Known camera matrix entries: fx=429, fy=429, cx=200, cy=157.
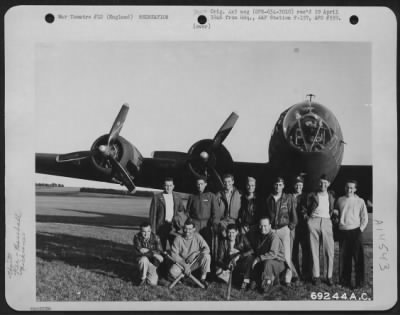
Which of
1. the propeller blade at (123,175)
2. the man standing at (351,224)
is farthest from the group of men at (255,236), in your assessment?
the propeller blade at (123,175)

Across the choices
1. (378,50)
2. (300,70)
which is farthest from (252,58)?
(378,50)

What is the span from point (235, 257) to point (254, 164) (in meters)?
0.97

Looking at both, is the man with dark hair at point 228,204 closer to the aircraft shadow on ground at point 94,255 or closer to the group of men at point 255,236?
the group of men at point 255,236

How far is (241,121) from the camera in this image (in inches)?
171

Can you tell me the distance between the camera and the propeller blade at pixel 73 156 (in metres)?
4.31

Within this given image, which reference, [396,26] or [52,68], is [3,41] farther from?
[396,26]

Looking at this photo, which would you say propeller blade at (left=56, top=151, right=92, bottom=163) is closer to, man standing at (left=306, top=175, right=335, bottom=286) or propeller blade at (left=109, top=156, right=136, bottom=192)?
propeller blade at (left=109, top=156, right=136, bottom=192)

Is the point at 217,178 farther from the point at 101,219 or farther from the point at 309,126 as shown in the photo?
the point at 101,219

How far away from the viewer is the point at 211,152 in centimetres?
427

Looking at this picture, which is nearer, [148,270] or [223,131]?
[148,270]

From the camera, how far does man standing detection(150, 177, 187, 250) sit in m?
4.28

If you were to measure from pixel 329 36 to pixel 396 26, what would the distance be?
26.8 inches

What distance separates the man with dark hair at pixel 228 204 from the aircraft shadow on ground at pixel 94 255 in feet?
3.25

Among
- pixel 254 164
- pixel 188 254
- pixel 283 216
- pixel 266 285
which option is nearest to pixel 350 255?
pixel 283 216
